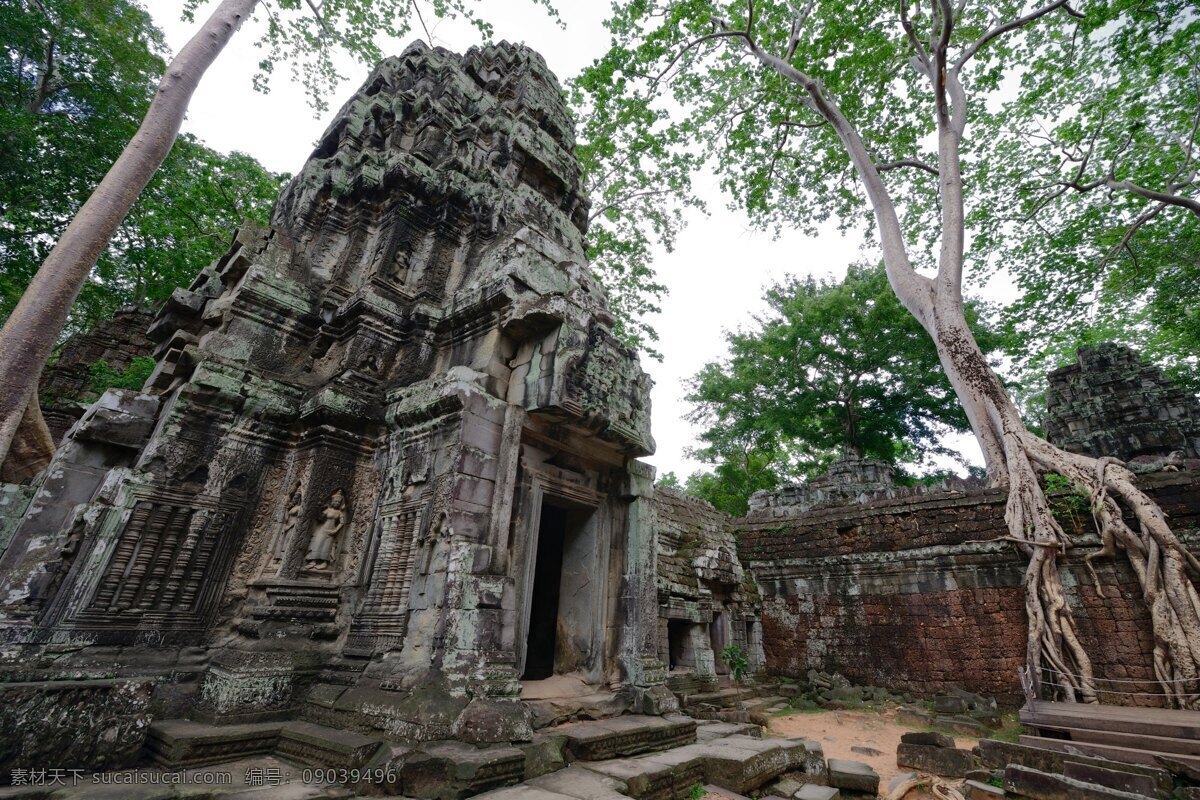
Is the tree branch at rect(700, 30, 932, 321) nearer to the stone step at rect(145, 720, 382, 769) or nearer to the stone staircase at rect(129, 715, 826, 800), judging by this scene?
the stone staircase at rect(129, 715, 826, 800)

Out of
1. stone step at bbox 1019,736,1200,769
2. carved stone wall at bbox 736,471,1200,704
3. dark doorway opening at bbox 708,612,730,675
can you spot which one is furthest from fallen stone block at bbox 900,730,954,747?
dark doorway opening at bbox 708,612,730,675

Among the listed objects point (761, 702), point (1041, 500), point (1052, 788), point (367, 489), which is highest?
point (1041, 500)

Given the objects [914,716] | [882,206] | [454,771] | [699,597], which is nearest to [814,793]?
[454,771]

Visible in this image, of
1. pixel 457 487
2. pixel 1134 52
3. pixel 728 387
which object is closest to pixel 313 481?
pixel 457 487

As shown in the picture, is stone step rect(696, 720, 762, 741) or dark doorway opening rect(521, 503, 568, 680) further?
dark doorway opening rect(521, 503, 568, 680)

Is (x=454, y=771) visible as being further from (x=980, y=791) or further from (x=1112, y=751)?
(x=1112, y=751)

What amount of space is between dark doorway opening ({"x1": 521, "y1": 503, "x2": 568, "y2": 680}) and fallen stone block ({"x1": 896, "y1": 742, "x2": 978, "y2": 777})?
3875 mm

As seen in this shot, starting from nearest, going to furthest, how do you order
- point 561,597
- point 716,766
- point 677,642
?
point 716,766 < point 561,597 < point 677,642

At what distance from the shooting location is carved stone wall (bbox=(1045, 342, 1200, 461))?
1410cm

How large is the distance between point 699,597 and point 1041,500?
5.61 meters

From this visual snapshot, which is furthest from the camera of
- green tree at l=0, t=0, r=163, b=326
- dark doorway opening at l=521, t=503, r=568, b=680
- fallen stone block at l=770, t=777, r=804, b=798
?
green tree at l=0, t=0, r=163, b=326

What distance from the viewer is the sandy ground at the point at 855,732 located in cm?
604

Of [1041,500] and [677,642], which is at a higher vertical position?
[1041,500]

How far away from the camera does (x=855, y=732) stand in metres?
7.35
